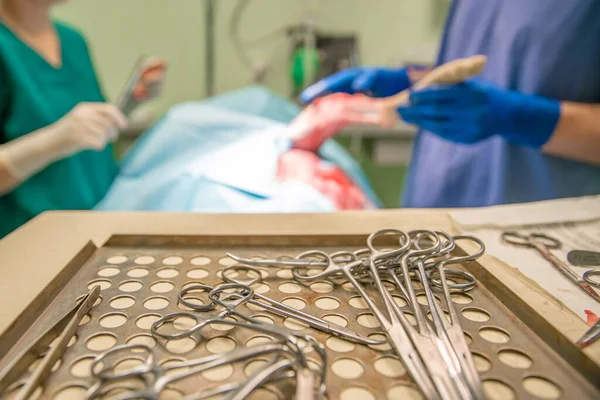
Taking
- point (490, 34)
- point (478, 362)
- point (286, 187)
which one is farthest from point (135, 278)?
point (490, 34)

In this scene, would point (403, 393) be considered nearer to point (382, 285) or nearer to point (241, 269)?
point (382, 285)

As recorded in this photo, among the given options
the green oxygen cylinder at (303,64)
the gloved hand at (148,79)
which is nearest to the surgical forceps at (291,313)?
the gloved hand at (148,79)

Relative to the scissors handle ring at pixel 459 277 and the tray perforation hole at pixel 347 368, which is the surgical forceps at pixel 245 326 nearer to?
the tray perforation hole at pixel 347 368

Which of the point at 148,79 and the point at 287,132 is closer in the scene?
the point at 287,132

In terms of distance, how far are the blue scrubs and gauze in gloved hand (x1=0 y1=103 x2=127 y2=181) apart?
0.85 m

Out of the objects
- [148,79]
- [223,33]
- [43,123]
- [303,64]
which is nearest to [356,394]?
[43,123]

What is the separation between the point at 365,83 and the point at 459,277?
32.1 inches

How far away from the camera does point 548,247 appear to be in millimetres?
568

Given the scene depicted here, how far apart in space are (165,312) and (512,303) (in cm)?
34

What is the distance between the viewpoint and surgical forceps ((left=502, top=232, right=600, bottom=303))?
474mm

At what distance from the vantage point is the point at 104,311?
1.38 ft

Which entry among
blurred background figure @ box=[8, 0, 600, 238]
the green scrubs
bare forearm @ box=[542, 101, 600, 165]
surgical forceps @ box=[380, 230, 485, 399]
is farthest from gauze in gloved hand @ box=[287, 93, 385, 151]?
surgical forceps @ box=[380, 230, 485, 399]

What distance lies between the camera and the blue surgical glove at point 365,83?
4.03 feet

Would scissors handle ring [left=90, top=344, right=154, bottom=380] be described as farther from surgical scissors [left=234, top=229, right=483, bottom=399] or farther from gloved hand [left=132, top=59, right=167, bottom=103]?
gloved hand [left=132, top=59, right=167, bottom=103]
